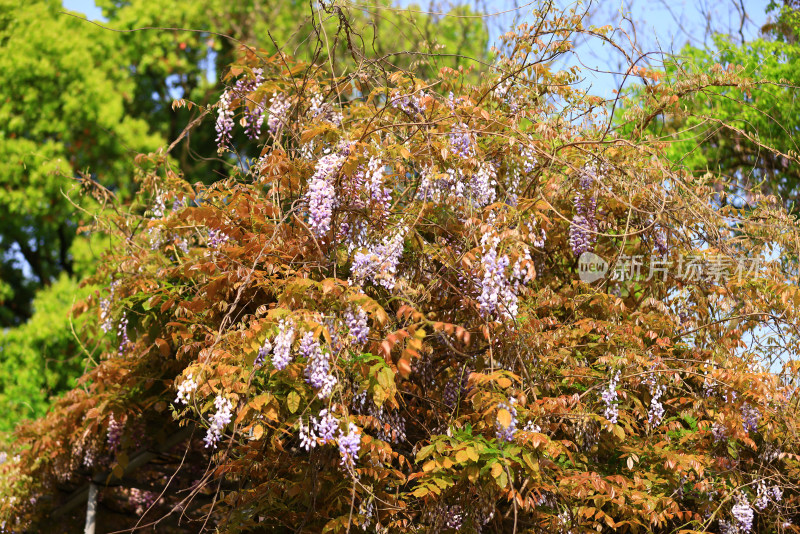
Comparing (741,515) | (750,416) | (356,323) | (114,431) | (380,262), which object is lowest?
(741,515)

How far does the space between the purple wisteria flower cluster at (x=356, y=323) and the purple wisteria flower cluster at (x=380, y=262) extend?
221mm

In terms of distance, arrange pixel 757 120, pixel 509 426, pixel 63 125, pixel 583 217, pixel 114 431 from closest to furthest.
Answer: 1. pixel 509 426
2. pixel 583 217
3. pixel 114 431
4. pixel 757 120
5. pixel 63 125

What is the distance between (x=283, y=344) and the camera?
2992 mm

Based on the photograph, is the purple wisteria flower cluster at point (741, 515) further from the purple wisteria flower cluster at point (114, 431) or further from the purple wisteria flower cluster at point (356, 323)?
the purple wisteria flower cluster at point (114, 431)

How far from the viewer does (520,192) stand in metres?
4.12

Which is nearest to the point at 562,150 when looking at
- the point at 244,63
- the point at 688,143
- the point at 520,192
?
the point at 520,192

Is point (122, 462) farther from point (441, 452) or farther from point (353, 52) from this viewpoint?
point (353, 52)

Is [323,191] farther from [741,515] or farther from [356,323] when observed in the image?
[741,515]

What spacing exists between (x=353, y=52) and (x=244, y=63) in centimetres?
→ 64

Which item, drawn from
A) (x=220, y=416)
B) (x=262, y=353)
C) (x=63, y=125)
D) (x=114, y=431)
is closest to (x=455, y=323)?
(x=262, y=353)

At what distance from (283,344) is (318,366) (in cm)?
16

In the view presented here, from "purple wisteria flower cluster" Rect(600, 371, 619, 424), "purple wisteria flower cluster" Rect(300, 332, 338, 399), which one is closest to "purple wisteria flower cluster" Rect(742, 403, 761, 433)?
"purple wisteria flower cluster" Rect(600, 371, 619, 424)

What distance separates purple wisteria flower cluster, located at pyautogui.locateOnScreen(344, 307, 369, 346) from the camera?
308cm

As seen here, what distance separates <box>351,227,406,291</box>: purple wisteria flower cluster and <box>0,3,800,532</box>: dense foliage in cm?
1
